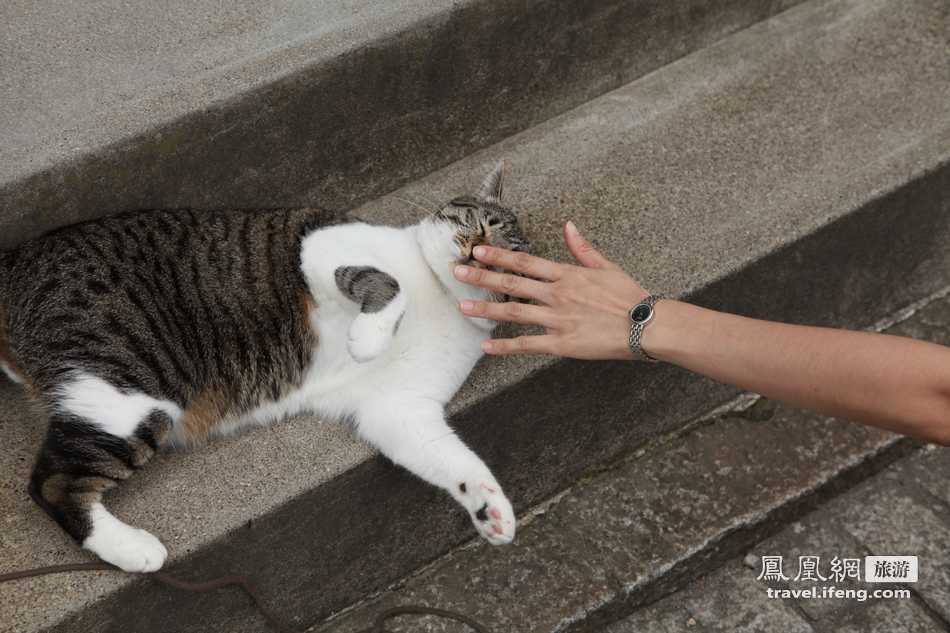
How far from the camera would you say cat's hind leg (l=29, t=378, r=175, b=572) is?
1843 mm

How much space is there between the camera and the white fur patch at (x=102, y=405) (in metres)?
1.92

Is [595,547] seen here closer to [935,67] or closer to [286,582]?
[286,582]

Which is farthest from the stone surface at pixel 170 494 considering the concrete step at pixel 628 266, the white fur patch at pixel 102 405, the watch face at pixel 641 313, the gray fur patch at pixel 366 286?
the watch face at pixel 641 313

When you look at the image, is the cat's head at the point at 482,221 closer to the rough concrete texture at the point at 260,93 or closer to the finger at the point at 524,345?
the finger at the point at 524,345

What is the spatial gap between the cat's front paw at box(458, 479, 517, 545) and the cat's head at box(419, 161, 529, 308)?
1.50 ft

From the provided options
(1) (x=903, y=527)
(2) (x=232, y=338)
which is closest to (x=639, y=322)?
(2) (x=232, y=338)

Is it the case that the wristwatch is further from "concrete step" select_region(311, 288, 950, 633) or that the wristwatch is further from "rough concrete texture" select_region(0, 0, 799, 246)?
"rough concrete texture" select_region(0, 0, 799, 246)

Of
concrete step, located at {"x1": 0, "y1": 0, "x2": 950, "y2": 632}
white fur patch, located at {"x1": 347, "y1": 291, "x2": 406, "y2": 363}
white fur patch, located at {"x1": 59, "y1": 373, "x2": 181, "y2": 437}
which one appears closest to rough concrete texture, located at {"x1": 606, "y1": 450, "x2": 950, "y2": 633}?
concrete step, located at {"x1": 0, "y1": 0, "x2": 950, "y2": 632}

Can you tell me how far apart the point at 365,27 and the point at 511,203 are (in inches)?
23.5

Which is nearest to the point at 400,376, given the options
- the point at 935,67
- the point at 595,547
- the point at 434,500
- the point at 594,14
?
the point at 434,500

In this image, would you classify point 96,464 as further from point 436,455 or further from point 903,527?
point 903,527

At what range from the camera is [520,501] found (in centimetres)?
251

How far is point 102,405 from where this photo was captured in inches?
76.2

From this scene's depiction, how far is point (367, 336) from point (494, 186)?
1.84 ft
